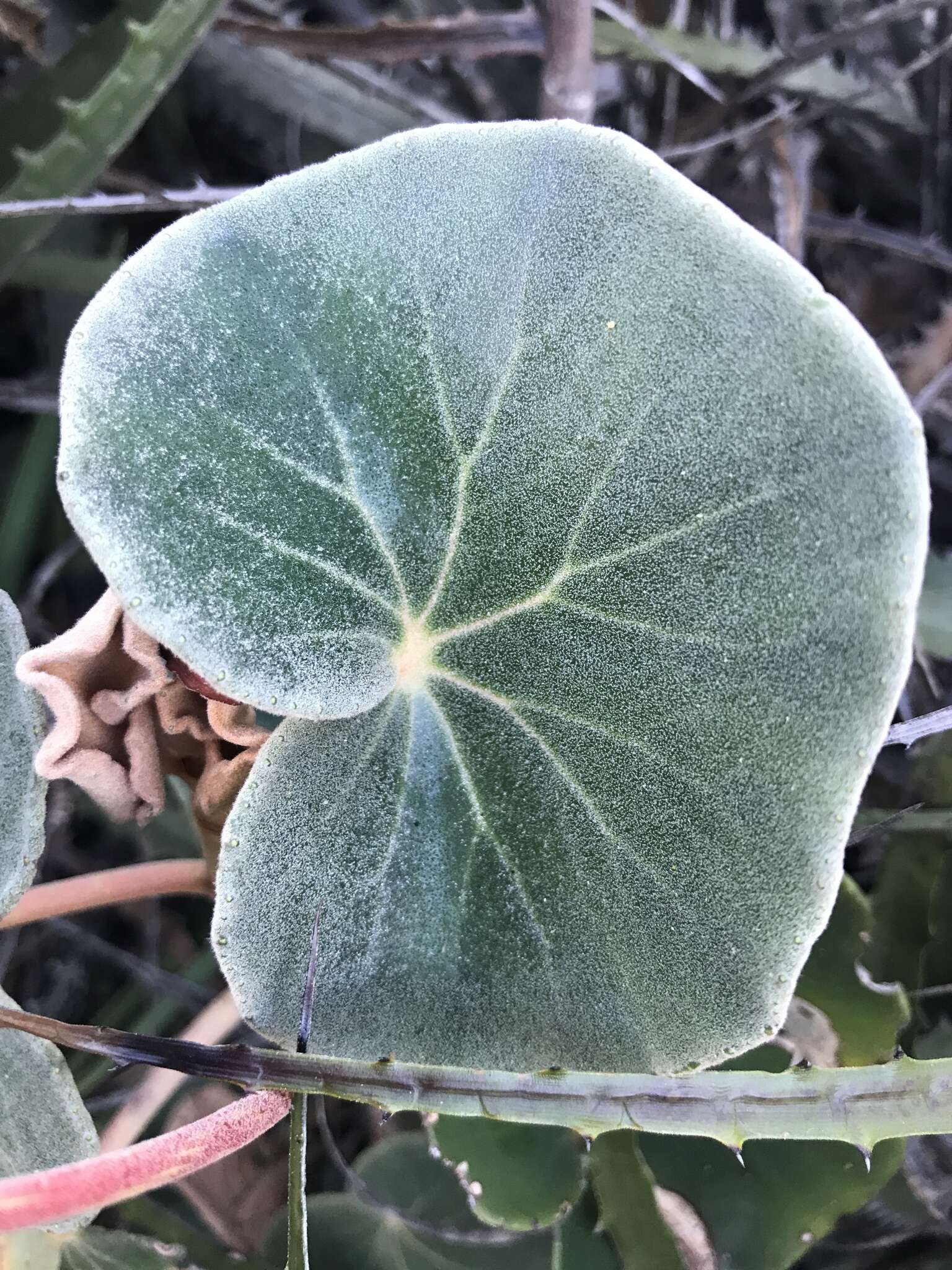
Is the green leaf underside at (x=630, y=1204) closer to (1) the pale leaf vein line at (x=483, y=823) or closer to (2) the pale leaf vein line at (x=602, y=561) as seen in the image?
(1) the pale leaf vein line at (x=483, y=823)

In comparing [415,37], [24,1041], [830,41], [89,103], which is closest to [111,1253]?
[24,1041]

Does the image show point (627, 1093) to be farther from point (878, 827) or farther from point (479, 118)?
point (479, 118)

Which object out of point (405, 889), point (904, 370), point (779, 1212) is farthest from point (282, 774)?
point (904, 370)

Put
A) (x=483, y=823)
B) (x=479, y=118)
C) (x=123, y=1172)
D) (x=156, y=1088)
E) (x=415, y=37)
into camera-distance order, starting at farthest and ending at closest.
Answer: (x=479, y=118)
(x=415, y=37)
(x=156, y=1088)
(x=483, y=823)
(x=123, y=1172)

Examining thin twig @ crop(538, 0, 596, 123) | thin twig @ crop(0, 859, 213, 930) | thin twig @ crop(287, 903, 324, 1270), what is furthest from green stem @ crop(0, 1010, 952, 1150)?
thin twig @ crop(538, 0, 596, 123)

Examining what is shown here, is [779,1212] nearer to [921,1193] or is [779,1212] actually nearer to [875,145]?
[921,1193]
